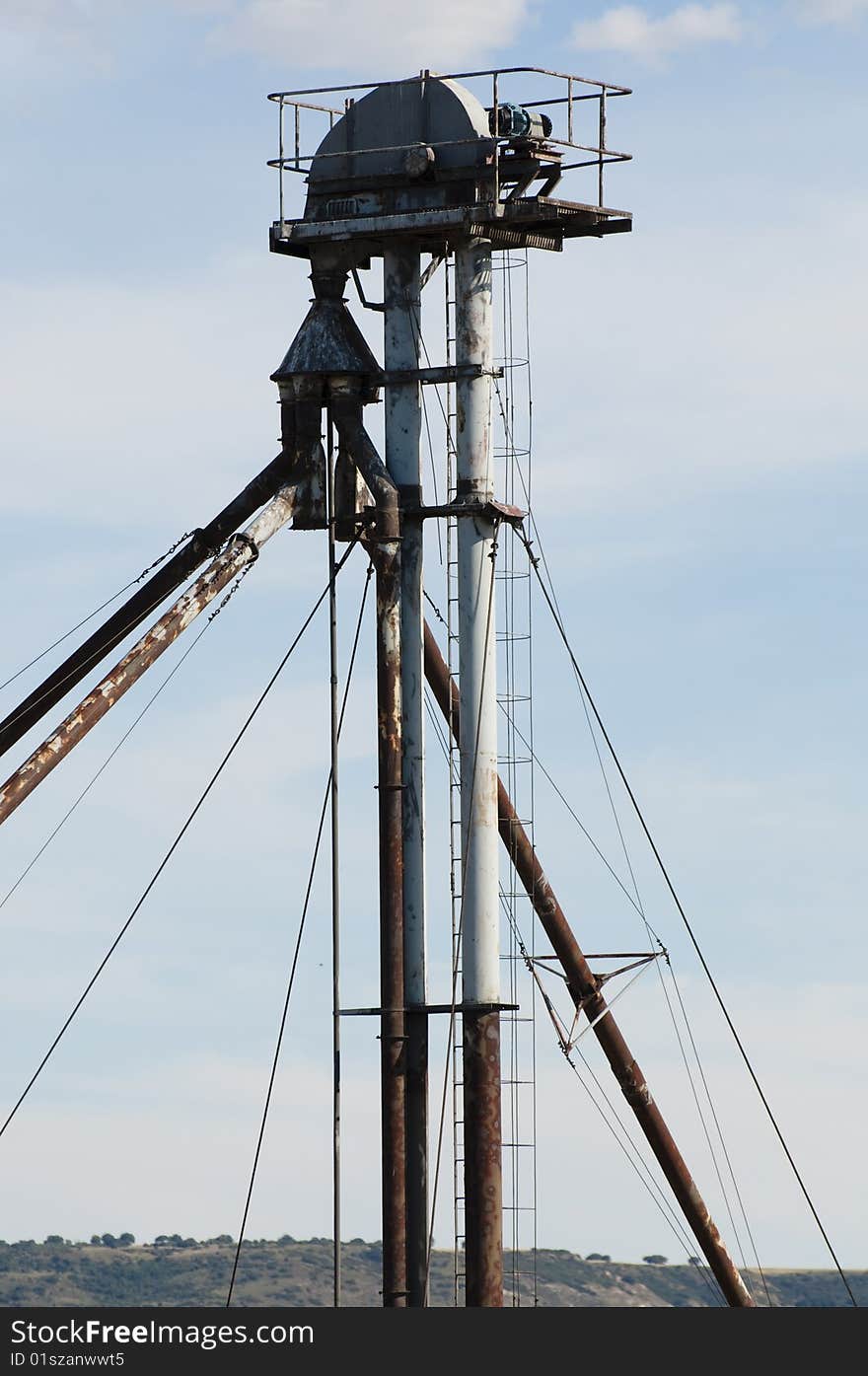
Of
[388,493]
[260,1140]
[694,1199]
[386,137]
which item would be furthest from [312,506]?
[694,1199]

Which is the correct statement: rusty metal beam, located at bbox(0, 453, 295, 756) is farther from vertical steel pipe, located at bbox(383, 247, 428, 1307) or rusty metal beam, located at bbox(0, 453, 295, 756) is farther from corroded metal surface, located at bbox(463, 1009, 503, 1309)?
corroded metal surface, located at bbox(463, 1009, 503, 1309)

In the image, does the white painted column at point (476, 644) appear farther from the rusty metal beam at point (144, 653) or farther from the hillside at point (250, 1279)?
the hillside at point (250, 1279)

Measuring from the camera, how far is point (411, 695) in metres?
42.1

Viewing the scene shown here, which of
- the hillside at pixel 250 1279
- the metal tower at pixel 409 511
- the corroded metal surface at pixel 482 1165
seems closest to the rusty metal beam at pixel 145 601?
the metal tower at pixel 409 511

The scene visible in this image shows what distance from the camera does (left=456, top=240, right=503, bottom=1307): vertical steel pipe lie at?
40.8m

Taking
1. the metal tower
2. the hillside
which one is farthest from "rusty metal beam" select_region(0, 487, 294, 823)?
the hillside

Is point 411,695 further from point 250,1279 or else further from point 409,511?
point 250,1279

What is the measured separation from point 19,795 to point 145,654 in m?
2.83

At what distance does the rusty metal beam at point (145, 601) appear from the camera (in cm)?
4319

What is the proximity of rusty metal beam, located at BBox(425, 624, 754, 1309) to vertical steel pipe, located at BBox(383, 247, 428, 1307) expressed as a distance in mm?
505

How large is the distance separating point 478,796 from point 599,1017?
178 inches

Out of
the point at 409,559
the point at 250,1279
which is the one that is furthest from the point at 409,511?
the point at 250,1279

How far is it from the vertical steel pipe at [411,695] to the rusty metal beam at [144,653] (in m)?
1.76
